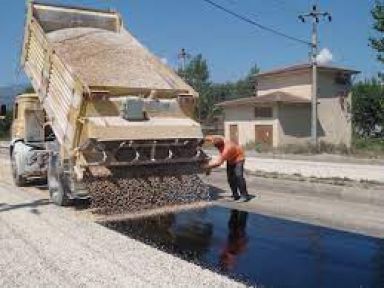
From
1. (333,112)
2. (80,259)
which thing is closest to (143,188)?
(80,259)

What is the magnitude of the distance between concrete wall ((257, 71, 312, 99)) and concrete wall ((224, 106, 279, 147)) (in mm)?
3253

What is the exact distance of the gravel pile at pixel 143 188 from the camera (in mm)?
10203

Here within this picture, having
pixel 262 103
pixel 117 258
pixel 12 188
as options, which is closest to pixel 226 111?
pixel 262 103

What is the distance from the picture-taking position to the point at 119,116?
10508mm

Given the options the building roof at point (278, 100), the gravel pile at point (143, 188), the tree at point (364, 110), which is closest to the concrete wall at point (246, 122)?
the building roof at point (278, 100)

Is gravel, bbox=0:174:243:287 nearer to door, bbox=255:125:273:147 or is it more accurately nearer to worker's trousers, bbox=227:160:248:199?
worker's trousers, bbox=227:160:248:199

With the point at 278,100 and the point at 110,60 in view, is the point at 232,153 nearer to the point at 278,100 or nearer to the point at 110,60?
the point at 110,60

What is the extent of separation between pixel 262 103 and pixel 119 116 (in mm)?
27954

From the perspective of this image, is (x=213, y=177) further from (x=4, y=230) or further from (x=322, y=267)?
(x=322, y=267)

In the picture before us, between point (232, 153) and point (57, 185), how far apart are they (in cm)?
349

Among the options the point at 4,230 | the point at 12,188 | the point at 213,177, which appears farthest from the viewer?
the point at 213,177

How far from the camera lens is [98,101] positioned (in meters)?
10.3

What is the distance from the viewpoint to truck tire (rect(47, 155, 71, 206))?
35.9 feet

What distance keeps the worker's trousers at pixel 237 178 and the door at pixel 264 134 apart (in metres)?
25.5
